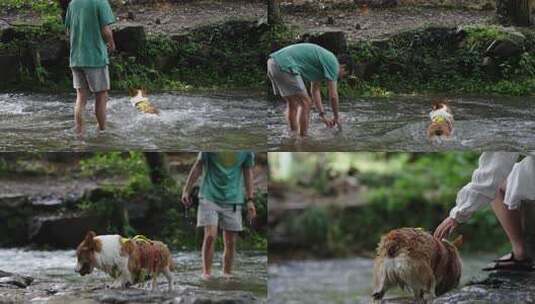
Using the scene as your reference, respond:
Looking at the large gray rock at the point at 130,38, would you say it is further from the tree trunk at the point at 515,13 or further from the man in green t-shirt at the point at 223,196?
the tree trunk at the point at 515,13

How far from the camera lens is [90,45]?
18.5 feet

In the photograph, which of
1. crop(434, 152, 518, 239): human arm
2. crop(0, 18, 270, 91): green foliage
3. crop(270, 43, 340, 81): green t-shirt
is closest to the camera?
crop(434, 152, 518, 239): human arm

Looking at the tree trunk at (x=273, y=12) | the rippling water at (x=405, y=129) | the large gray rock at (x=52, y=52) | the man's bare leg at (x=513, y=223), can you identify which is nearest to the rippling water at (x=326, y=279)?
the man's bare leg at (x=513, y=223)

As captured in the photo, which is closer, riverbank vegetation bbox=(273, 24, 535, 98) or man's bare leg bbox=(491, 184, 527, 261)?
man's bare leg bbox=(491, 184, 527, 261)

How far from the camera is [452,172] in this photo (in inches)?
304

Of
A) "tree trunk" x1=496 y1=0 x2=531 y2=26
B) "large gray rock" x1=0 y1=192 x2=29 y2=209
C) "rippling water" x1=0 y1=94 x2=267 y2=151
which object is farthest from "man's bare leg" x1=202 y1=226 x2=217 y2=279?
"tree trunk" x1=496 y1=0 x2=531 y2=26

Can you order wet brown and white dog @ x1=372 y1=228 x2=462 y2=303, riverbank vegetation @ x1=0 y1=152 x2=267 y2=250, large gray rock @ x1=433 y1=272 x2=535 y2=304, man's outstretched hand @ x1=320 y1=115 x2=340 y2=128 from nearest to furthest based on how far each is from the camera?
wet brown and white dog @ x1=372 y1=228 x2=462 y2=303
large gray rock @ x1=433 y1=272 x2=535 y2=304
riverbank vegetation @ x1=0 y1=152 x2=267 y2=250
man's outstretched hand @ x1=320 y1=115 x2=340 y2=128

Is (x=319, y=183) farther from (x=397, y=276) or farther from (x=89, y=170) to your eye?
(x=397, y=276)

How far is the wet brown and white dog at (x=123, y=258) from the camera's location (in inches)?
167

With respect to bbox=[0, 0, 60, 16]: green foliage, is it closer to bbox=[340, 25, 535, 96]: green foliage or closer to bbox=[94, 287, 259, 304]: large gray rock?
bbox=[340, 25, 535, 96]: green foliage

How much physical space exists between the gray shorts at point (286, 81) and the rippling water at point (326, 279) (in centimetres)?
138

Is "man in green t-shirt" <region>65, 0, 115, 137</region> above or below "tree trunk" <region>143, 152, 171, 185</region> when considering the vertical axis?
above

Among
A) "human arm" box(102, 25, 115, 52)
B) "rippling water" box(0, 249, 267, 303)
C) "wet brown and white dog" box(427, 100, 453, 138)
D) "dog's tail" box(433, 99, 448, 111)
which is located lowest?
"rippling water" box(0, 249, 267, 303)

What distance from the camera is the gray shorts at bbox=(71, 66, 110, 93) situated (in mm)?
5750
